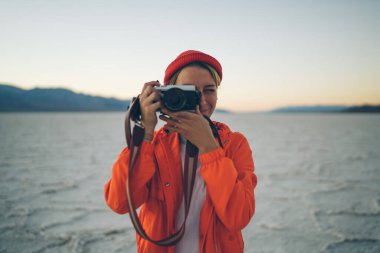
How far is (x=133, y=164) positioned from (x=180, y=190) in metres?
0.25

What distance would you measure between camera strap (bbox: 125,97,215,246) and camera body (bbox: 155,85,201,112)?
135 mm

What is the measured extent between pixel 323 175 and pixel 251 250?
3219mm

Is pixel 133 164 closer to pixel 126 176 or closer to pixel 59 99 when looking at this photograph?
pixel 126 176

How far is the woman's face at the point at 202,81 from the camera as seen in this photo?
44.6 inches

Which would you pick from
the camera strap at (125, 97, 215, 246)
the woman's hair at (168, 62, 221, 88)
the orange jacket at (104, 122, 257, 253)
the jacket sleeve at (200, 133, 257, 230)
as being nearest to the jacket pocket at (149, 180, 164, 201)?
the orange jacket at (104, 122, 257, 253)

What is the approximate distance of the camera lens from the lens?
98cm

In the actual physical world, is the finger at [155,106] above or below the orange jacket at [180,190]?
above

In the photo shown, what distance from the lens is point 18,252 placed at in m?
2.21

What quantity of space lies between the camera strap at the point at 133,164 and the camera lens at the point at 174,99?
136 millimetres

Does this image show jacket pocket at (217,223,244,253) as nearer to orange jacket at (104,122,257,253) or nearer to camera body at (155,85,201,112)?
orange jacket at (104,122,257,253)

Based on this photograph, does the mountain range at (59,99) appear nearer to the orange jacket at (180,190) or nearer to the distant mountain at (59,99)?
the distant mountain at (59,99)

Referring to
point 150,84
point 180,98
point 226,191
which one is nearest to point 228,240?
point 226,191

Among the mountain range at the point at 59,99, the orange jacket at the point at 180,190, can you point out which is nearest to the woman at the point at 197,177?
the orange jacket at the point at 180,190

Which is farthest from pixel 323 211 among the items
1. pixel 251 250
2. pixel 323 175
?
pixel 323 175
